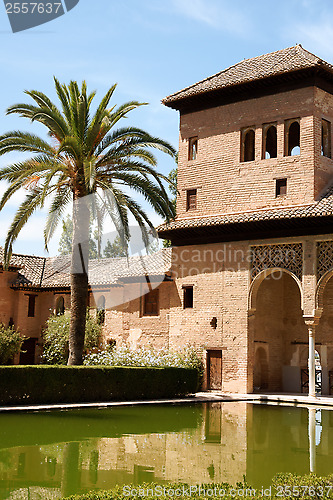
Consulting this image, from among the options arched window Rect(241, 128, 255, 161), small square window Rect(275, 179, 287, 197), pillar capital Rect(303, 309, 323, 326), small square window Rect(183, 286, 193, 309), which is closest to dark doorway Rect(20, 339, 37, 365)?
small square window Rect(183, 286, 193, 309)

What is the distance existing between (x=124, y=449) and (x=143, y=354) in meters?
13.0

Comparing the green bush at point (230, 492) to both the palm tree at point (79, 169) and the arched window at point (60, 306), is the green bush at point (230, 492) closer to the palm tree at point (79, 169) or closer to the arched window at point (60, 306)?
the palm tree at point (79, 169)

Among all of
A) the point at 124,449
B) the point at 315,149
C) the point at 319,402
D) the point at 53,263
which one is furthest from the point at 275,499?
the point at 53,263

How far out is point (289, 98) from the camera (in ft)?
74.0

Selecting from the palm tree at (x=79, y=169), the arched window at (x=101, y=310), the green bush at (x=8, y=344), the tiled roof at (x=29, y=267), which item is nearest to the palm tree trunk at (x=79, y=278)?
the palm tree at (x=79, y=169)

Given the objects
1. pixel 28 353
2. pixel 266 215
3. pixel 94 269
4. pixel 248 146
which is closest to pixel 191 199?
pixel 248 146

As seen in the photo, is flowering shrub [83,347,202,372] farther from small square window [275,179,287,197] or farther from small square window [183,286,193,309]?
small square window [275,179,287,197]

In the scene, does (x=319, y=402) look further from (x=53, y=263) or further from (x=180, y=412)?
(x=53, y=263)

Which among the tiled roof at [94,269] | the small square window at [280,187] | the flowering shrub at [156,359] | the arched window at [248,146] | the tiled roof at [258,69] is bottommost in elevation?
the flowering shrub at [156,359]

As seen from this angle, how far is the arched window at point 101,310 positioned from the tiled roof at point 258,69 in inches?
370

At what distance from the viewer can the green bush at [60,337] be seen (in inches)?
1097

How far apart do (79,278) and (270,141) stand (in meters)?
10.2

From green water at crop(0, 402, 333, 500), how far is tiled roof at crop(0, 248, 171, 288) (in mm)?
10965

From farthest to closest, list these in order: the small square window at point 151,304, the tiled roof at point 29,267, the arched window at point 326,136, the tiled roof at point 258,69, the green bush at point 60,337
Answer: the tiled roof at point 29,267 < the green bush at point 60,337 < the small square window at point 151,304 < the arched window at point 326,136 < the tiled roof at point 258,69
